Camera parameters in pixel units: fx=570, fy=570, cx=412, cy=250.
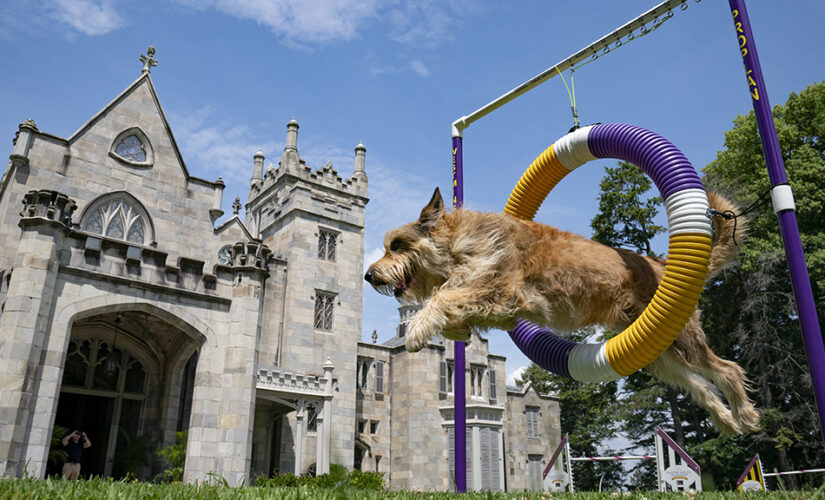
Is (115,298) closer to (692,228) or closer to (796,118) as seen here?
(692,228)

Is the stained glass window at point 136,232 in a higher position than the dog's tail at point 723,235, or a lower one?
higher

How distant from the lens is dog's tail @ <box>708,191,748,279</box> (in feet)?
15.9

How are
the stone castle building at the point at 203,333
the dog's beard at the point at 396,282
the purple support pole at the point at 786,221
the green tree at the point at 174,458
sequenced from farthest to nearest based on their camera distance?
the green tree at the point at 174,458
the stone castle building at the point at 203,333
the purple support pole at the point at 786,221
the dog's beard at the point at 396,282

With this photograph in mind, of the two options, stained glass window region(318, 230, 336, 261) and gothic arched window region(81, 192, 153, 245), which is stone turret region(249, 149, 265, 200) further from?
gothic arched window region(81, 192, 153, 245)

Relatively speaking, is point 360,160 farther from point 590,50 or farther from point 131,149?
point 590,50

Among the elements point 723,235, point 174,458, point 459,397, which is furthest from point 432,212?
point 174,458

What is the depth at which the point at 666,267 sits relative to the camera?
14.2ft

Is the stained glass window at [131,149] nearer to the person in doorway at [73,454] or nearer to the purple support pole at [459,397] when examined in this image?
the person in doorway at [73,454]

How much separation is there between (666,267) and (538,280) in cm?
98

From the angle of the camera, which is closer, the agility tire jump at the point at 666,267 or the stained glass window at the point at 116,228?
the agility tire jump at the point at 666,267

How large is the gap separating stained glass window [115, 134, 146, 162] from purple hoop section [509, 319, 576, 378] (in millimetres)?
17378

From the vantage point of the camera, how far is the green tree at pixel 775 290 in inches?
829

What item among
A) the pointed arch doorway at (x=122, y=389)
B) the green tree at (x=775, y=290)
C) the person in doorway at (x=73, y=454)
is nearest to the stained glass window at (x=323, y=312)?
the pointed arch doorway at (x=122, y=389)

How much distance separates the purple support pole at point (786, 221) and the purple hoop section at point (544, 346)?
197cm
